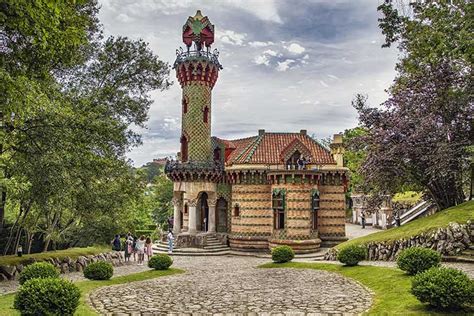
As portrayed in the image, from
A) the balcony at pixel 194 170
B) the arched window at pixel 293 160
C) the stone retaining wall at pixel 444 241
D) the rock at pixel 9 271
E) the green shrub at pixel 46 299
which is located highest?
the arched window at pixel 293 160

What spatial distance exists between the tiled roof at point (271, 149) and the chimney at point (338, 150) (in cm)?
44

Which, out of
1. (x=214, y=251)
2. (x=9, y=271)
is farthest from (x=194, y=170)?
(x=9, y=271)

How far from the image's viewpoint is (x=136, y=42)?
21.1 metres

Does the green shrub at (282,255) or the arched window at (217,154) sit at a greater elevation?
the arched window at (217,154)

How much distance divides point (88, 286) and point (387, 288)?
35.5ft

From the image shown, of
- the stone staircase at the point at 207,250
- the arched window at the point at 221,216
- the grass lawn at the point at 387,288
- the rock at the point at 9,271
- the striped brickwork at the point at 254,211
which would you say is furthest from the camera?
the arched window at the point at 221,216

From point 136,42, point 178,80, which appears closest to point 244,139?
point 178,80

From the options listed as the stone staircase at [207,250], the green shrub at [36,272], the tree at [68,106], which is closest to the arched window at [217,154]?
the stone staircase at [207,250]

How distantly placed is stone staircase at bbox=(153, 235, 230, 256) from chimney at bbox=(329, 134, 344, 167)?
11.8 meters

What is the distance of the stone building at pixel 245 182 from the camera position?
30234 mm

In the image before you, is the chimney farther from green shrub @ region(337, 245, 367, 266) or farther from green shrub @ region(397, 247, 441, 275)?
green shrub @ region(397, 247, 441, 275)

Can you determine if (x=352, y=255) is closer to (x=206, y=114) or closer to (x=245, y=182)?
(x=245, y=182)

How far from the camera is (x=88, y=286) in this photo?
14.8 metres

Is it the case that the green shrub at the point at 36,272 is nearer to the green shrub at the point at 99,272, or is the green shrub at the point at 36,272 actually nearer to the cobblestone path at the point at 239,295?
the cobblestone path at the point at 239,295
